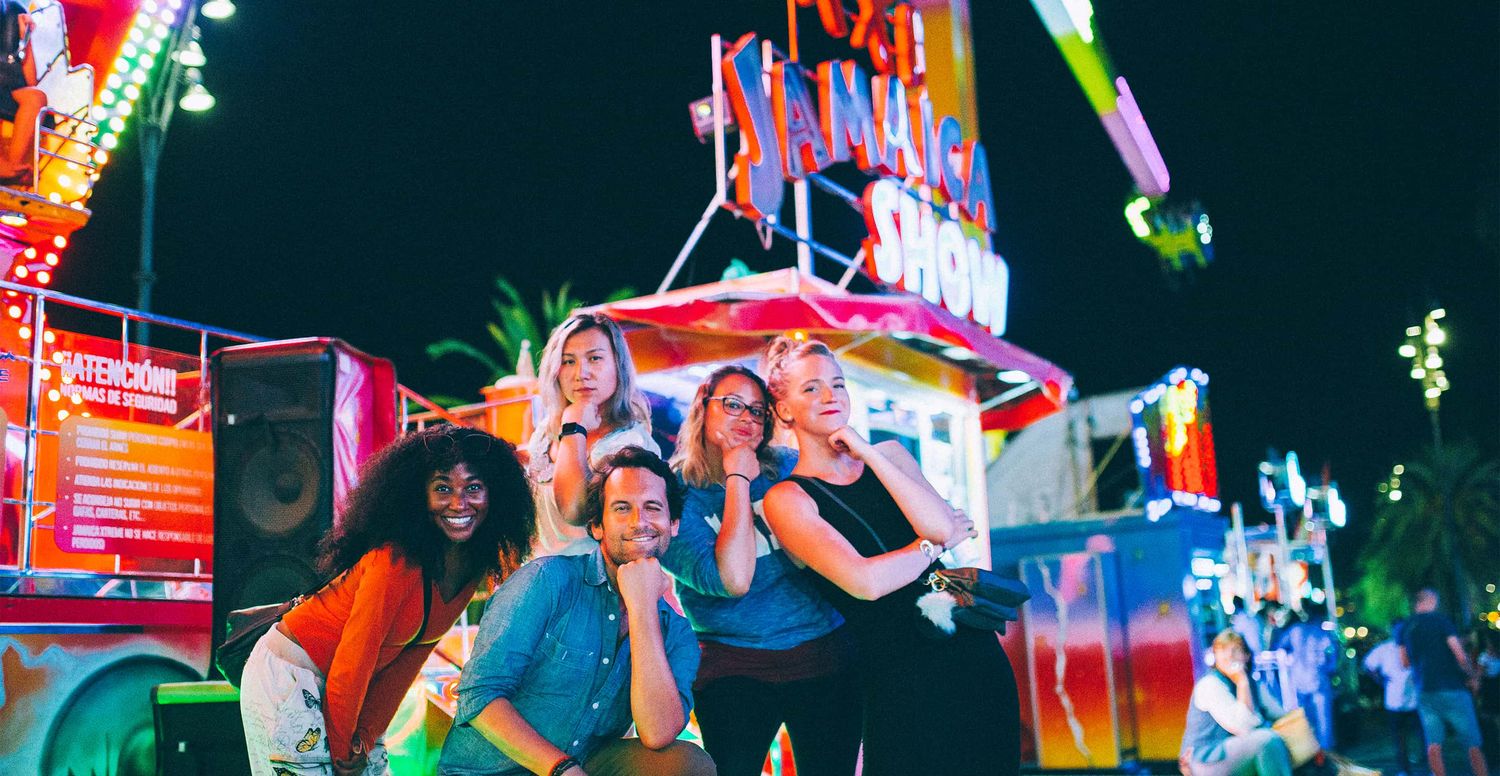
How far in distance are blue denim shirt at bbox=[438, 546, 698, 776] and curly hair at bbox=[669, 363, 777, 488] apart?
73 cm

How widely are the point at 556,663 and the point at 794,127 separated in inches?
304

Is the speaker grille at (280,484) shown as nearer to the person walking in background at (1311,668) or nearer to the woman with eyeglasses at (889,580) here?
the woman with eyeglasses at (889,580)

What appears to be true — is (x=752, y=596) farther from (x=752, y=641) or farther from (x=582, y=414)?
(x=582, y=414)

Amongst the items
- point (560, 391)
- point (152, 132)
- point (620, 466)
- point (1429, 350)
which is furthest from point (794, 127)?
point (1429, 350)

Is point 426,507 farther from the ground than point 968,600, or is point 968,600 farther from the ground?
point 426,507

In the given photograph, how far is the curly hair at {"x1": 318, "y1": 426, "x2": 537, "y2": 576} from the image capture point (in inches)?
149

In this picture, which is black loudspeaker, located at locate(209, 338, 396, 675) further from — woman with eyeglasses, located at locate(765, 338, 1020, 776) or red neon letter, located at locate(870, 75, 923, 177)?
red neon letter, located at locate(870, 75, 923, 177)

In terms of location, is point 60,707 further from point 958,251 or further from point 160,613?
point 958,251

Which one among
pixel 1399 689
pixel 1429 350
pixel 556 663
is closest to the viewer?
pixel 556 663

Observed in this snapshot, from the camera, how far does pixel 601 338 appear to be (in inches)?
177

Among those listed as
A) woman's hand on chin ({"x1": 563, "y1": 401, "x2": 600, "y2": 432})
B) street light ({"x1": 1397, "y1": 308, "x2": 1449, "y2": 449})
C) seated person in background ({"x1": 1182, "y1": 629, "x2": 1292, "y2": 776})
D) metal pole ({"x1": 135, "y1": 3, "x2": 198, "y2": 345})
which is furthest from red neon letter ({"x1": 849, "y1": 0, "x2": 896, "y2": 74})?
street light ({"x1": 1397, "y1": 308, "x2": 1449, "y2": 449})

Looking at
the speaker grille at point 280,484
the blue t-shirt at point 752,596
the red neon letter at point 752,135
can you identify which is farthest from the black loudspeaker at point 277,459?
the red neon letter at point 752,135

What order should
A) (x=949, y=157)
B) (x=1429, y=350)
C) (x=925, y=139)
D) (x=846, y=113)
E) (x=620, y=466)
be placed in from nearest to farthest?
(x=620, y=466) < (x=846, y=113) < (x=925, y=139) < (x=949, y=157) < (x=1429, y=350)

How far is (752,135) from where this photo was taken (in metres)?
9.91
